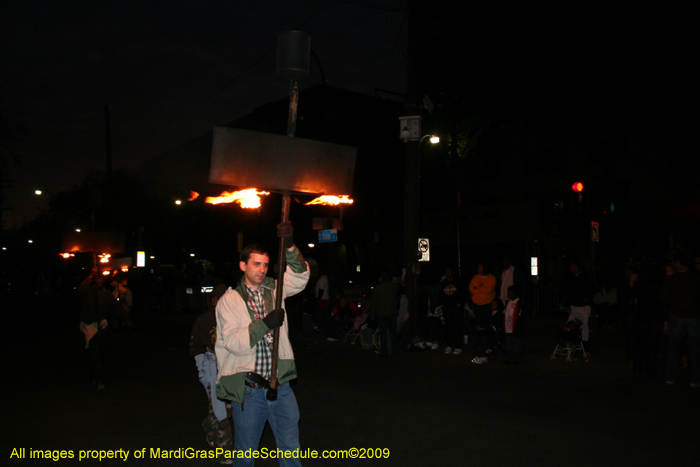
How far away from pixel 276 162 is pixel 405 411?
411 cm

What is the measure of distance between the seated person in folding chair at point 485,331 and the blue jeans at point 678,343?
3.29 metres

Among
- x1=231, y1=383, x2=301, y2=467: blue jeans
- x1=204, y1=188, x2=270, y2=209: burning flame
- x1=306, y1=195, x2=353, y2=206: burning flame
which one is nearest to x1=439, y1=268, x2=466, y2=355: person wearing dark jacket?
x1=306, y1=195, x2=353, y2=206: burning flame

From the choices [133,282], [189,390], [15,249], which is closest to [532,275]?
[133,282]

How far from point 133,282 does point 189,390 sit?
73.7 ft

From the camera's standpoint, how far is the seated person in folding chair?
1149 cm

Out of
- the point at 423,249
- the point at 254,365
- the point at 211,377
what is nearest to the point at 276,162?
the point at 254,365

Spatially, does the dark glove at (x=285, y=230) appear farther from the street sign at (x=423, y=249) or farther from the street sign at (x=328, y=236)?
the street sign at (x=328, y=236)

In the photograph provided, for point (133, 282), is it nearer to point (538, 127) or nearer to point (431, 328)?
point (431, 328)

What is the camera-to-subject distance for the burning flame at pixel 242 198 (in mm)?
4664

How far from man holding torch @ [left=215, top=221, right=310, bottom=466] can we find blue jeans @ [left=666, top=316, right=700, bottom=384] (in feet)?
23.4

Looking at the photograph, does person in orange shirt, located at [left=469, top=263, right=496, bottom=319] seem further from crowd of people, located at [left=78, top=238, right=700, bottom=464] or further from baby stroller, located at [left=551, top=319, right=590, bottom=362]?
baby stroller, located at [left=551, top=319, right=590, bottom=362]

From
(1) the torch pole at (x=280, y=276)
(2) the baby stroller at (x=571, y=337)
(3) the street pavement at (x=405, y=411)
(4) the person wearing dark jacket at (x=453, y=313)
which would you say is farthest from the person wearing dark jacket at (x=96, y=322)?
(2) the baby stroller at (x=571, y=337)

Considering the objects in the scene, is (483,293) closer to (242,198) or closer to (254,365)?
(242,198)

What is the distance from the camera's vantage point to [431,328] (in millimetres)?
13805
